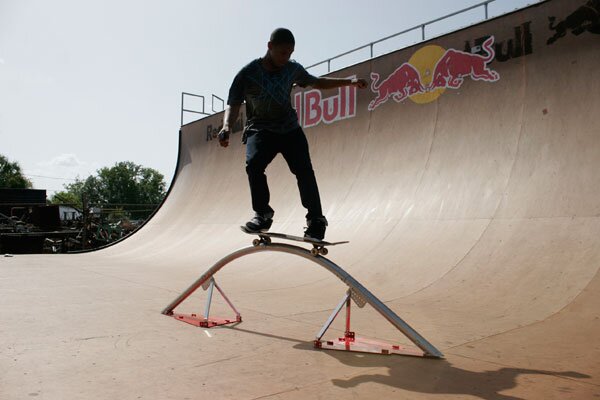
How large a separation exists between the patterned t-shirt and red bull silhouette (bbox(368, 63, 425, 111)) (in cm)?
564

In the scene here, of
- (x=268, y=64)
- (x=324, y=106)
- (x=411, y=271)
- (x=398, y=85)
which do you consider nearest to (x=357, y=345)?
(x=268, y=64)

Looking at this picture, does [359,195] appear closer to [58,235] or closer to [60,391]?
[60,391]

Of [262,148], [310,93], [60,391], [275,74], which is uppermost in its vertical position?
[310,93]

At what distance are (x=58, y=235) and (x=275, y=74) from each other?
21316 millimetres

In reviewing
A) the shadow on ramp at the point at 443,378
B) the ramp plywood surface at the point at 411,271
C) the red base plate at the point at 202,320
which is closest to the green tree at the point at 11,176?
the ramp plywood surface at the point at 411,271

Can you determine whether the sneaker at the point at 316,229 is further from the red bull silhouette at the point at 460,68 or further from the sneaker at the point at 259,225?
the red bull silhouette at the point at 460,68

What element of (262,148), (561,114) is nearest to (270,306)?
(262,148)

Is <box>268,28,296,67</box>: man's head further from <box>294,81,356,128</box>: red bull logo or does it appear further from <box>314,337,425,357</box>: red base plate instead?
<box>294,81,356,128</box>: red bull logo

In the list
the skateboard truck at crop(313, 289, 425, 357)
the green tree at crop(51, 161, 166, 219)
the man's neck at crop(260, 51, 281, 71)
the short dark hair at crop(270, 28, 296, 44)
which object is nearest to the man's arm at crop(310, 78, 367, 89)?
the man's neck at crop(260, 51, 281, 71)

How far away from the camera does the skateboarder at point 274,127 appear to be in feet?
11.8

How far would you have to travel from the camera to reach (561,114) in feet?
21.0

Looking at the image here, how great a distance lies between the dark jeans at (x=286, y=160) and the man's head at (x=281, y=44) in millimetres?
592

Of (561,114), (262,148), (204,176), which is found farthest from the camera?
(204,176)

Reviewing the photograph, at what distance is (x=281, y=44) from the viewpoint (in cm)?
355
